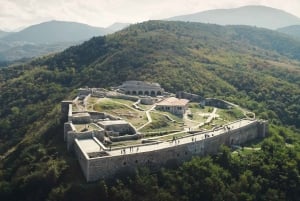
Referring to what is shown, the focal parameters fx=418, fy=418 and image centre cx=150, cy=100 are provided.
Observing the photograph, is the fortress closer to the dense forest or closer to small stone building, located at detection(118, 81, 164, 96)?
the dense forest

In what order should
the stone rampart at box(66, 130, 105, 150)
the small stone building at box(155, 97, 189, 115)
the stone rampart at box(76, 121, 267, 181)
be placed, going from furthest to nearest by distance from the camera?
the small stone building at box(155, 97, 189, 115) < the stone rampart at box(66, 130, 105, 150) < the stone rampart at box(76, 121, 267, 181)

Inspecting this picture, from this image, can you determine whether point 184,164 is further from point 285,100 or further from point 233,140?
point 285,100

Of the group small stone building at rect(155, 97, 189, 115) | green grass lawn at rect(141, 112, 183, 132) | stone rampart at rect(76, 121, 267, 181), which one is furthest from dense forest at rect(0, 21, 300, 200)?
small stone building at rect(155, 97, 189, 115)

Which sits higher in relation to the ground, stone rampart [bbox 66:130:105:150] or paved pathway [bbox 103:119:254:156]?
stone rampart [bbox 66:130:105:150]

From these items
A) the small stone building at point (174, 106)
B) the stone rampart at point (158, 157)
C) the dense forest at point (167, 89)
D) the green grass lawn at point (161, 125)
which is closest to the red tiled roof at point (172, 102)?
the small stone building at point (174, 106)

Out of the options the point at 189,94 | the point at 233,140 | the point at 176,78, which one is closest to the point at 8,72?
the point at 176,78

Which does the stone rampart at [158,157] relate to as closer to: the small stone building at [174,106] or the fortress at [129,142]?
the fortress at [129,142]
